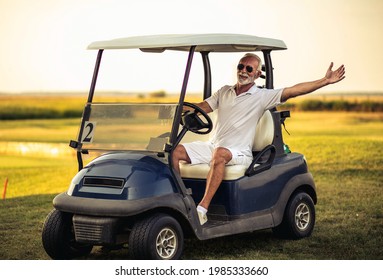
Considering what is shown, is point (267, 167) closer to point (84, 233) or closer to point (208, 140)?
point (208, 140)

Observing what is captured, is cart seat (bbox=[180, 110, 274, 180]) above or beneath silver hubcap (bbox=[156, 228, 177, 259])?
above

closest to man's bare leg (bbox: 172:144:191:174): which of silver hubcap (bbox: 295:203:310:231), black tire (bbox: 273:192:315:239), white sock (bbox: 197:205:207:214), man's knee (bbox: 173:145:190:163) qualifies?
man's knee (bbox: 173:145:190:163)

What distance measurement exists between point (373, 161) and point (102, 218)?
7.27 m

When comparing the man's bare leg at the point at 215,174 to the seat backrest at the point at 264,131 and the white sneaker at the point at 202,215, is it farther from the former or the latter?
the seat backrest at the point at 264,131

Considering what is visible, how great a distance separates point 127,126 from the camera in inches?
265

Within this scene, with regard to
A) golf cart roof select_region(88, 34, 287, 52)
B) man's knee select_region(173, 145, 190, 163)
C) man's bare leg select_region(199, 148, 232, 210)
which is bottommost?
man's bare leg select_region(199, 148, 232, 210)

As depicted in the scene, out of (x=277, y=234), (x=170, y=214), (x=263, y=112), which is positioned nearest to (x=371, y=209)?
(x=277, y=234)

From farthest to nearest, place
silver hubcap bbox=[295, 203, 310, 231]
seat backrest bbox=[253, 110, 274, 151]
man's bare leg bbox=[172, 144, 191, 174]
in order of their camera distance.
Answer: silver hubcap bbox=[295, 203, 310, 231], seat backrest bbox=[253, 110, 274, 151], man's bare leg bbox=[172, 144, 191, 174]

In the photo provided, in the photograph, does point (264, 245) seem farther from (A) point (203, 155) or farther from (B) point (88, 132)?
(B) point (88, 132)

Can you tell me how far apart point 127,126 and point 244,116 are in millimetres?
1004

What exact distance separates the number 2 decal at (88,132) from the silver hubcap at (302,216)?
6.39 ft

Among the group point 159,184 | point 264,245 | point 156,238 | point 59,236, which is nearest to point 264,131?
point 264,245

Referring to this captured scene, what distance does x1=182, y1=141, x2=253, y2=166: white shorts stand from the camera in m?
6.89

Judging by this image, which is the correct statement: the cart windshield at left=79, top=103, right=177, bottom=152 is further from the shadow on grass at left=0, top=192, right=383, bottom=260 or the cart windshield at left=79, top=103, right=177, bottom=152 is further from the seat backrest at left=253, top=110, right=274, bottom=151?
the seat backrest at left=253, top=110, right=274, bottom=151
